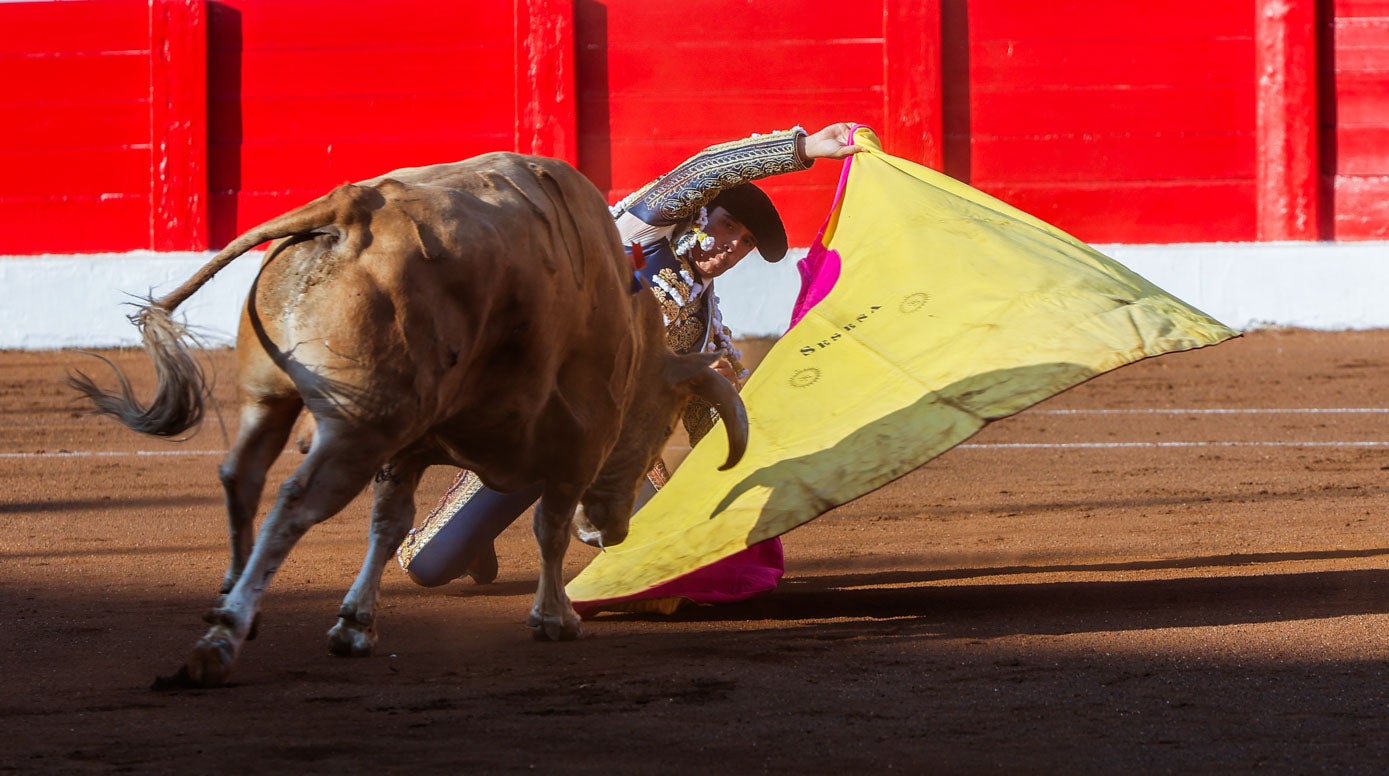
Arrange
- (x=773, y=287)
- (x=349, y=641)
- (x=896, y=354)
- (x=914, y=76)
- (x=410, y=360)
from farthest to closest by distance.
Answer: (x=914, y=76)
(x=773, y=287)
(x=896, y=354)
(x=349, y=641)
(x=410, y=360)

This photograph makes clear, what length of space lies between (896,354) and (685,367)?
0.56 metres

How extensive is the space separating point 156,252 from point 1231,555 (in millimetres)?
7703

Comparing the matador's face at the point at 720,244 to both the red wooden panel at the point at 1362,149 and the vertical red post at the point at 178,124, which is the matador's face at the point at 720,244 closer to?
the vertical red post at the point at 178,124

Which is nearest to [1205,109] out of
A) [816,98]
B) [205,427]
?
[816,98]

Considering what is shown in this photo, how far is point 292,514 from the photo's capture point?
2996mm

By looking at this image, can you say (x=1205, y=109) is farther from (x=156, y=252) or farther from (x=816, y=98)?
(x=156, y=252)

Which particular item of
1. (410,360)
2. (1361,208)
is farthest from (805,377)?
(1361,208)

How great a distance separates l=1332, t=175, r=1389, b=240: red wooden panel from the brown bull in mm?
7711

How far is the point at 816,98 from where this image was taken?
422 inches

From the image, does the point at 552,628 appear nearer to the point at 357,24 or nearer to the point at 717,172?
the point at 717,172

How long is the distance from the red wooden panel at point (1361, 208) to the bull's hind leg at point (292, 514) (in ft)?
28.1

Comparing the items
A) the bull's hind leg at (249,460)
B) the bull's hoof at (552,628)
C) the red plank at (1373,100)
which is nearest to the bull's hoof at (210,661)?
the bull's hind leg at (249,460)

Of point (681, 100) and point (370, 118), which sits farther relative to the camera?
point (370, 118)

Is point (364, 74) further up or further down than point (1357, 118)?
further up
